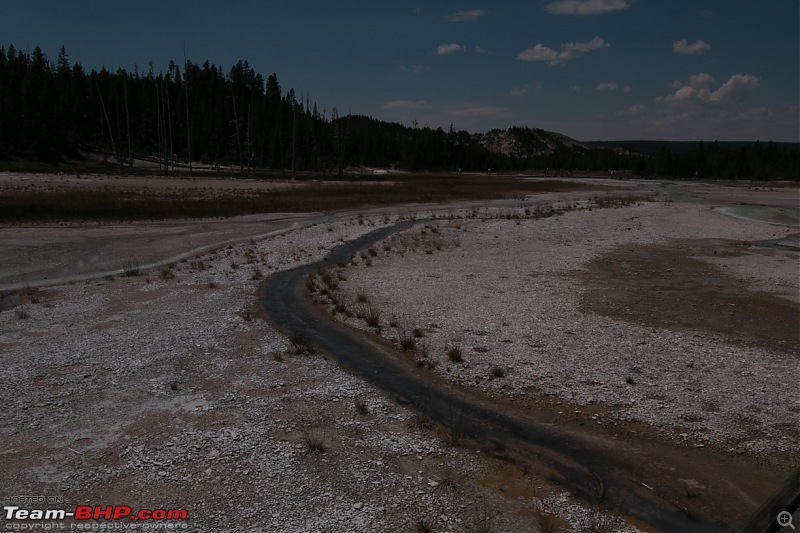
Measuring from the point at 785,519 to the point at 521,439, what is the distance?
3.62 m

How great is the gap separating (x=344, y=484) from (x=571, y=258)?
20963 mm

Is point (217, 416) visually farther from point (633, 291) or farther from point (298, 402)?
point (633, 291)

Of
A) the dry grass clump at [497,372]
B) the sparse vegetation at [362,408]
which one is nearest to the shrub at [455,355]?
the dry grass clump at [497,372]

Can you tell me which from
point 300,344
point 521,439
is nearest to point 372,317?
point 300,344

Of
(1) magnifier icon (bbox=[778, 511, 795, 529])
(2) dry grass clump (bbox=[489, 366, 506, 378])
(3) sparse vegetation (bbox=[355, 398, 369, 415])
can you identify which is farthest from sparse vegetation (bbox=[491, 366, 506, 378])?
(1) magnifier icon (bbox=[778, 511, 795, 529])

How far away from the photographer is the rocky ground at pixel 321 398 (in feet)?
23.9

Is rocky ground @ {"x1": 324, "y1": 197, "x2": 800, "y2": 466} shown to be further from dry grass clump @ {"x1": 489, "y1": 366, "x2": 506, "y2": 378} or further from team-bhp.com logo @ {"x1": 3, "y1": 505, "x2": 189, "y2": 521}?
team-bhp.com logo @ {"x1": 3, "y1": 505, "x2": 189, "y2": 521}

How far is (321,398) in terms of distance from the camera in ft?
34.4

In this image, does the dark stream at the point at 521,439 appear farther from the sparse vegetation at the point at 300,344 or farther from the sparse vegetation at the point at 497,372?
the sparse vegetation at the point at 497,372

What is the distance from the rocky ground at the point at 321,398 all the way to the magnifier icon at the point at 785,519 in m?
1.66

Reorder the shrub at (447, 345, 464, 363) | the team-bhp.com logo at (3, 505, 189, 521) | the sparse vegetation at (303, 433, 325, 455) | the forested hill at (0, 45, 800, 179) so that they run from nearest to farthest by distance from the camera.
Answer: the team-bhp.com logo at (3, 505, 189, 521) → the sparse vegetation at (303, 433, 325, 455) → the shrub at (447, 345, 464, 363) → the forested hill at (0, 45, 800, 179)

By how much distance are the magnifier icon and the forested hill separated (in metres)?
99.4

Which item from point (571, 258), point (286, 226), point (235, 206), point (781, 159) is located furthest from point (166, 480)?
point (781, 159)

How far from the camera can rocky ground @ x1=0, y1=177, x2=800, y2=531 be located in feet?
23.9
